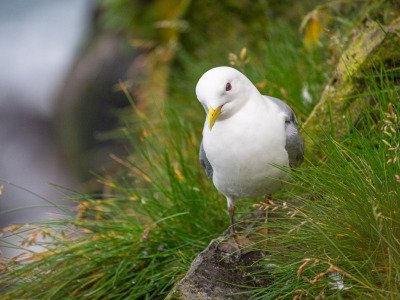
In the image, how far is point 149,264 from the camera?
10.9 feet

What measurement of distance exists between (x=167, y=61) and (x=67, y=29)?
17.3 feet

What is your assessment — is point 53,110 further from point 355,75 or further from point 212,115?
point 212,115

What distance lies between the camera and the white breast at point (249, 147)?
2.71 metres

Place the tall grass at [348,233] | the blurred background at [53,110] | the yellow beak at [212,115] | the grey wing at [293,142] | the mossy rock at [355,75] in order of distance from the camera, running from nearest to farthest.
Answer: the tall grass at [348,233] < the yellow beak at [212,115] < the grey wing at [293,142] < the mossy rock at [355,75] < the blurred background at [53,110]

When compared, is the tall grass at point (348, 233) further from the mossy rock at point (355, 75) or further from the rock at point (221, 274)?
the mossy rock at point (355, 75)

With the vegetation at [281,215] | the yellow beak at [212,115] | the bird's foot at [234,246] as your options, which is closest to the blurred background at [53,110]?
the vegetation at [281,215]

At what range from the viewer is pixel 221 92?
2.68 metres

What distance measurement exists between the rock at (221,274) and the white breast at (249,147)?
0.55 feet

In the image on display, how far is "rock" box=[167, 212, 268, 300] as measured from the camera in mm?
2680

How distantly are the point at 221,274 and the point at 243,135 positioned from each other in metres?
0.53

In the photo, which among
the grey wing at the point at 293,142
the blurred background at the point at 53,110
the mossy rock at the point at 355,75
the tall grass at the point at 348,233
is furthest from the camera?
the blurred background at the point at 53,110

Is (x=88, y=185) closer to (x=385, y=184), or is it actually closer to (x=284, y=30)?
(x=284, y=30)

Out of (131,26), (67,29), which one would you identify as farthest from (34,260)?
(67,29)

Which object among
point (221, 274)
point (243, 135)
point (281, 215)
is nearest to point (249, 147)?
point (243, 135)
